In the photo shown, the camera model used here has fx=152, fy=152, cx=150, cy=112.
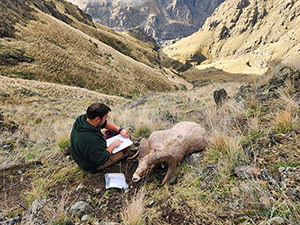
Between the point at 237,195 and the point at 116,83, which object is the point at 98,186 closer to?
the point at 237,195

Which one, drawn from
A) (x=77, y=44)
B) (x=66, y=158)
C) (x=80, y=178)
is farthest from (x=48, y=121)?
(x=77, y=44)

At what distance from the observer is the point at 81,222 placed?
6.53ft

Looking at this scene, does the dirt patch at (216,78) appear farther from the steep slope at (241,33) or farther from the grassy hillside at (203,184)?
the grassy hillside at (203,184)

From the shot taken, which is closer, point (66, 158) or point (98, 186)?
point (98, 186)

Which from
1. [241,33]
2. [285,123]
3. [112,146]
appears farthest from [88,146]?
[241,33]

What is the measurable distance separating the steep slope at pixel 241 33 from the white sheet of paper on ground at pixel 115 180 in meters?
80.9

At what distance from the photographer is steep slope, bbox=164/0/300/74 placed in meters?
88.8

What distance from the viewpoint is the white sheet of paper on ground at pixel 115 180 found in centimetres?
252

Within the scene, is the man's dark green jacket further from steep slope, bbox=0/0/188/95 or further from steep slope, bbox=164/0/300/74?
steep slope, bbox=164/0/300/74

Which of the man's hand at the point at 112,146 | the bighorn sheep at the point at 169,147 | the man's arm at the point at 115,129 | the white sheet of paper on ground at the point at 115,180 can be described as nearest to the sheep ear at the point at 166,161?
the bighorn sheep at the point at 169,147

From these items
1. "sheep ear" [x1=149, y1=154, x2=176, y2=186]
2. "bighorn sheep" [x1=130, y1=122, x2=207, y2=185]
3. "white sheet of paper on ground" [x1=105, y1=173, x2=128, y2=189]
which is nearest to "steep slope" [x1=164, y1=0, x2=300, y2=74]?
"bighorn sheep" [x1=130, y1=122, x2=207, y2=185]

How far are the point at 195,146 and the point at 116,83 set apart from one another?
25645mm

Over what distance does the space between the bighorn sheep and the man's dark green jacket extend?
681mm

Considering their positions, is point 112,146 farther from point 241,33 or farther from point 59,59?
point 241,33
